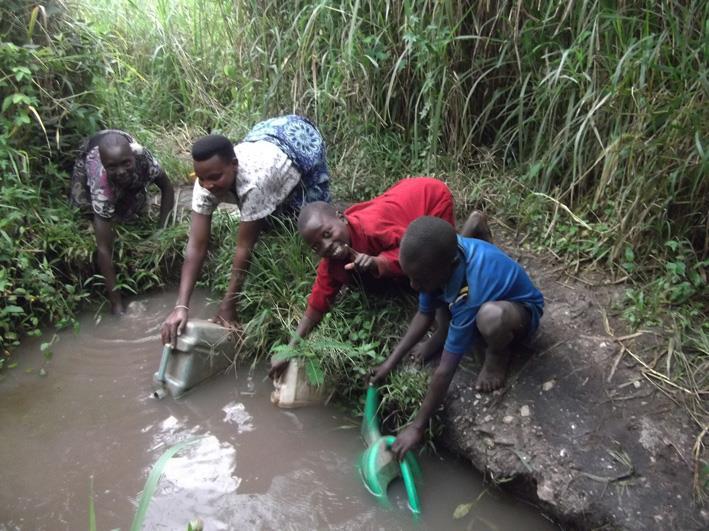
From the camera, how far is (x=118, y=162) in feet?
10.5

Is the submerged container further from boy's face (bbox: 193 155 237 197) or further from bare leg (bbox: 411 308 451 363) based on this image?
boy's face (bbox: 193 155 237 197)

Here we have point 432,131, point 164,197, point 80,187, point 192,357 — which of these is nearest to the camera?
point 192,357

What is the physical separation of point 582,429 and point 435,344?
652mm

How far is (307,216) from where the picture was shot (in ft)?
7.68

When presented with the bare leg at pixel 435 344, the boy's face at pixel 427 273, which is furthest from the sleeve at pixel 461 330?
the bare leg at pixel 435 344

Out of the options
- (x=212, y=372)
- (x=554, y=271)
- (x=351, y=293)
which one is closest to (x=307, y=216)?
(x=351, y=293)

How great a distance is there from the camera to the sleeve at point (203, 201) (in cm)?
281

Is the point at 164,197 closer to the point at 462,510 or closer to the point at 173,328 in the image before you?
the point at 173,328

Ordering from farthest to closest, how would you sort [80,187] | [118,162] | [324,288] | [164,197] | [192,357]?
[164,197] → [80,187] → [118,162] → [192,357] → [324,288]

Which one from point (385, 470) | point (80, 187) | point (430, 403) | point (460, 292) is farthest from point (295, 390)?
point (80, 187)

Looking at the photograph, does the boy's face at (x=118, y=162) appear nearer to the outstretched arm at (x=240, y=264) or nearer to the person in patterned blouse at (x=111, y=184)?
the person in patterned blouse at (x=111, y=184)

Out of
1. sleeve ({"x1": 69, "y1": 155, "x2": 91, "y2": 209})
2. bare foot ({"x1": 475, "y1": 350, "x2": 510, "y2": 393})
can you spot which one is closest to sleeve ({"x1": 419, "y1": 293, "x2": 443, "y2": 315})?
bare foot ({"x1": 475, "y1": 350, "x2": 510, "y2": 393})

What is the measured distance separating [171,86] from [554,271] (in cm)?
341

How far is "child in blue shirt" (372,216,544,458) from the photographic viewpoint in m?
1.98
